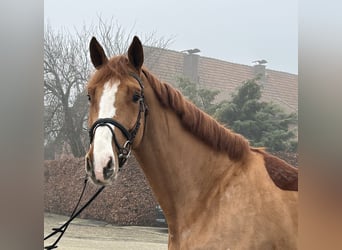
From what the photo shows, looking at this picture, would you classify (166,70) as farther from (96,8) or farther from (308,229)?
(308,229)

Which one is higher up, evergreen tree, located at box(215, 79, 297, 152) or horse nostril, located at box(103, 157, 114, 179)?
evergreen tree, located at box(215, 79, 297, 152)

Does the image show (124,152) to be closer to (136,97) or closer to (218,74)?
(136,97)

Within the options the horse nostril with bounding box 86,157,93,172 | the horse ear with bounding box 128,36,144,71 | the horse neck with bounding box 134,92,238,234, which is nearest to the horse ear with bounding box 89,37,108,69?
the horse ear with bounding box 128,36,144,71

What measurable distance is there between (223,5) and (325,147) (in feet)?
4.05

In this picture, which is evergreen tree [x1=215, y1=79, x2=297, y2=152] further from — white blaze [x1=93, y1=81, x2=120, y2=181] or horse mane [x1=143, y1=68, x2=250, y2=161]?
white blaze [x1=93, y1=81, x2=120, y2=181]

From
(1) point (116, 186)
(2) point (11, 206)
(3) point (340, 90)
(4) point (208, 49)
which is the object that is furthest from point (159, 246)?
(3) point (340, 90)

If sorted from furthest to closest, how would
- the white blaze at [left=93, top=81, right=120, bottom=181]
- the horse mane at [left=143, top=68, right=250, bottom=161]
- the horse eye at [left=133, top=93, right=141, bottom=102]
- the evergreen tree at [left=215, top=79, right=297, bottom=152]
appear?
the evergreen tree at [left=215, top=79, right=297, bottom=152]
the horse mane at [left=143, top=68, right=250, bottom=161]
the horse eye at [left=133, top=93, right=141, bottom=102]
the white blaze at [left=93, top=81, right=120, bottom=181]

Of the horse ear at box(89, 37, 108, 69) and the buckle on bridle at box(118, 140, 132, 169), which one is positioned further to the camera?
the horse ear at box(89, 37, 108, 69)

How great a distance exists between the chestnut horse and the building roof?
1.19ft

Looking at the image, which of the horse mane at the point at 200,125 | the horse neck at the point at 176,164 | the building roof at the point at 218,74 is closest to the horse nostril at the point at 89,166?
the horse neck at the point at 176,164

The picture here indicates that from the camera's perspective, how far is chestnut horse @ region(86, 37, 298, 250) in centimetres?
142

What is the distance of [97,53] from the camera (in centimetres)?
151

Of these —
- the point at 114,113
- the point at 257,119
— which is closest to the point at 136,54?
the point at 114,113

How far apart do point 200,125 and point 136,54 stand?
0.37 m
